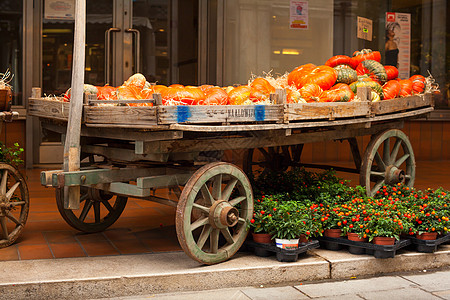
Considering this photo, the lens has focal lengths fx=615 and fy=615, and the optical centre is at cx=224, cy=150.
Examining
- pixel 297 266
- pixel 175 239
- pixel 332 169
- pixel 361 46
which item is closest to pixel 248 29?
pixel 361 46

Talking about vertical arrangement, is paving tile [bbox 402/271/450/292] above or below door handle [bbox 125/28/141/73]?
below

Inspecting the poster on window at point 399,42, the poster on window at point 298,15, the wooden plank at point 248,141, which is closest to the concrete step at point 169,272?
the wooden plank at point 248,141

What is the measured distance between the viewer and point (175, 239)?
4.99 meters

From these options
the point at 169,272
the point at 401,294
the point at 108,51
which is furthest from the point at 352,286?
the point at 108,51

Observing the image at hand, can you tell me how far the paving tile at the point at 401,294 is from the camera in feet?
12.8

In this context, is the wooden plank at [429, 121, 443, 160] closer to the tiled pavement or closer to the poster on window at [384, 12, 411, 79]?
the poster on window at [384, 12, 411, 79]

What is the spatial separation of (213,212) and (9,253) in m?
1.51

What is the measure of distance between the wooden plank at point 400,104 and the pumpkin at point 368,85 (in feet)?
0.47

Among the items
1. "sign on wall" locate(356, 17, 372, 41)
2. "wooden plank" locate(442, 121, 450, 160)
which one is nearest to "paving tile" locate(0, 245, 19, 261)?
"sign on wall" locate(356, 17, 372, 41)

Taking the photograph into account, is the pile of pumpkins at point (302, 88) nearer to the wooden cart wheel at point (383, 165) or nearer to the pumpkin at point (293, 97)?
the pumpkin at point (293, 97)

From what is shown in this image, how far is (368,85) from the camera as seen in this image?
18.1ft

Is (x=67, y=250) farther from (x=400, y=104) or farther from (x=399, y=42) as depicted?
(x=399, y=42)

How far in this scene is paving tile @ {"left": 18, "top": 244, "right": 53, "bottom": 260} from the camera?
433 cm

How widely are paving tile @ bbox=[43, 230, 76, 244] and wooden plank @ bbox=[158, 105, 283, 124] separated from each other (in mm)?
1615
